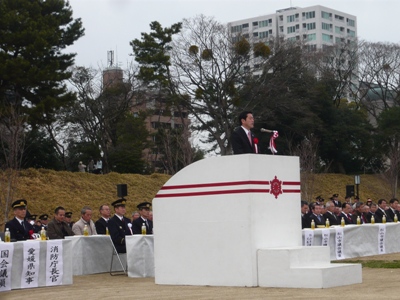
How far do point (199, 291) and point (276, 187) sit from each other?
6.14 ft

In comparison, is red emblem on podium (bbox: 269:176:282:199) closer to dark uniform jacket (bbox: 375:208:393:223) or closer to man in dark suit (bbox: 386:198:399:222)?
dark uniform jacket (bbox: 375:208:393:223)

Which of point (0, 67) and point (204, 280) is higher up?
point (0, 67)

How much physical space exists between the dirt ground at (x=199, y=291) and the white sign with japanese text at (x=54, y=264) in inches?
12.0

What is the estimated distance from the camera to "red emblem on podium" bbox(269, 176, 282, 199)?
11266mm

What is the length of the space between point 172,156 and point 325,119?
11.1m

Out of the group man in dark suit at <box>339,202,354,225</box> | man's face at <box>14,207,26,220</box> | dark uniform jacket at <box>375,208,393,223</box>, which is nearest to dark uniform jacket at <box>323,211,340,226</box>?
man in dark suit at <box>339,202,354,225</box>

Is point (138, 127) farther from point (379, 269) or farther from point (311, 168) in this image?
point (379, 269)

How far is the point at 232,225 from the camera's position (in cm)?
1106

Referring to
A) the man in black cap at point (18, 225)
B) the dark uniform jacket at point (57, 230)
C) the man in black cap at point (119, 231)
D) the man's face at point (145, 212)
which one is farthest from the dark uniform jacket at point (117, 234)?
the man in black cap at point (18, 225)

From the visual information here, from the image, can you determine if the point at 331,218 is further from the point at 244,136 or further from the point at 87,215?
the point at 244,136

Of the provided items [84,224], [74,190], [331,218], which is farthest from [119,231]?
[74,190]

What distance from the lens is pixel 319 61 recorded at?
2168 inches

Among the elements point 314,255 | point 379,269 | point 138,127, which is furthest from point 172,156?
point 314,255

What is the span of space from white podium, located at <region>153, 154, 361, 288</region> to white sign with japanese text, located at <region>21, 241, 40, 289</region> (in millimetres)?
2003
